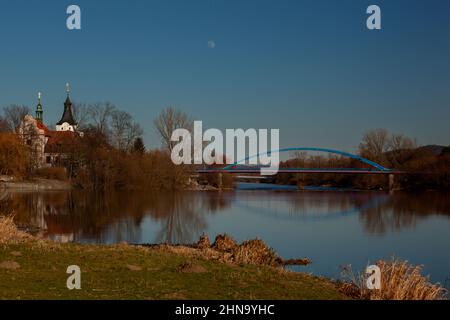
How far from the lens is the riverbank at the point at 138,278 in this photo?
20.6 feet

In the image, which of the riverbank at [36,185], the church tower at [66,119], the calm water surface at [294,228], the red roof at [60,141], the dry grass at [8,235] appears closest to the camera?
the dry grass at [8,235]

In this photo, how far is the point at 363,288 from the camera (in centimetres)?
714

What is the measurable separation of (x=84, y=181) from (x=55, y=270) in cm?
4336

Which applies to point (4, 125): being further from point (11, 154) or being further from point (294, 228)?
point (294, 228)

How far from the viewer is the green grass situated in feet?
20.5

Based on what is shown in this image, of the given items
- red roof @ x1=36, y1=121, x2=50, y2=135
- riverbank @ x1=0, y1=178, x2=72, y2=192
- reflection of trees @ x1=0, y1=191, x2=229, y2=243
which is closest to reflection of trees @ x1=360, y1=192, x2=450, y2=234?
reflection of trees @ x1=0, y1=191, x2=229, y2=243

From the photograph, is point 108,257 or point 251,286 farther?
point 108,257

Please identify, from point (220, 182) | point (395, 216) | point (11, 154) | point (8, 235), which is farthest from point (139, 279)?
point (220, 182)

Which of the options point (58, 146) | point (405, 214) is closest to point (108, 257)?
point (405, 214)

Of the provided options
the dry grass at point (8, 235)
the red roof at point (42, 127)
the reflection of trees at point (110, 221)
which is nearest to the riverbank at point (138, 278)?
the dry grass at point (8, 235)

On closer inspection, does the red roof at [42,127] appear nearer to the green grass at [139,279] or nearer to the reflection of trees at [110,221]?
the reflection of trees at [110,221]

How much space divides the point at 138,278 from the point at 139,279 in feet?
0.29
